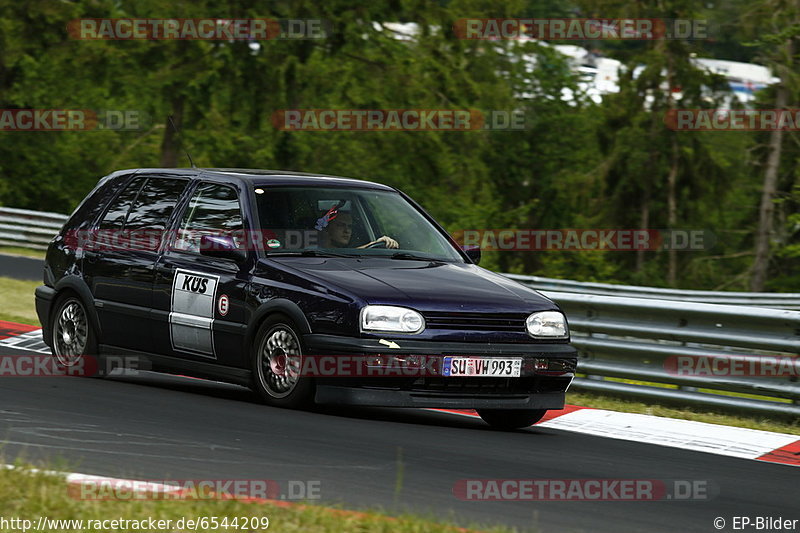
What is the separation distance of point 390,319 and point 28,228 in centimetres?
2133

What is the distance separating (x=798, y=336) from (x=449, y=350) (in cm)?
302

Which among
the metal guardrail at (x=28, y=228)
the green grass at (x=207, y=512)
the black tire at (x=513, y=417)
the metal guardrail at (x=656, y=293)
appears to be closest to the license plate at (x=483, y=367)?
the black tire at (x=513, y=417)

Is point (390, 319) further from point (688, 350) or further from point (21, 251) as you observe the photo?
point (21, 251)

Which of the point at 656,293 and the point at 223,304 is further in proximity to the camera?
the point at 656,293

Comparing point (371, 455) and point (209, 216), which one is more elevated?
point (209, 216)

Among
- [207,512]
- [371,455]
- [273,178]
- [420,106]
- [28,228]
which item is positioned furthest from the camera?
[420,106]

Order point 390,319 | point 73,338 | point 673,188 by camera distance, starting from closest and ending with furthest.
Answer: point 390,319, point 73,338, point 673,188

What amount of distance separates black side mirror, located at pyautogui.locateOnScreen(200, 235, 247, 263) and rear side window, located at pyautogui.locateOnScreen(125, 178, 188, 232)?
837mm

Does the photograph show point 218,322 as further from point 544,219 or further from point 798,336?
point 544,219

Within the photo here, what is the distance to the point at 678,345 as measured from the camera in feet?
33.2

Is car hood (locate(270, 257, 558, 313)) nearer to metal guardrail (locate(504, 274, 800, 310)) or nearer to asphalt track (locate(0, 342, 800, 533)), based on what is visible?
asphalt track (locate(0, 342, 800, 533))

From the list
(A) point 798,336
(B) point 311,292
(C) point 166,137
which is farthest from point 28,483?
(C) point 166,137

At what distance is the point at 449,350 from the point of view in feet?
25.5

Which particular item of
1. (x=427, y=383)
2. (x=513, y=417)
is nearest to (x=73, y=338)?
(x=427, y=383)
